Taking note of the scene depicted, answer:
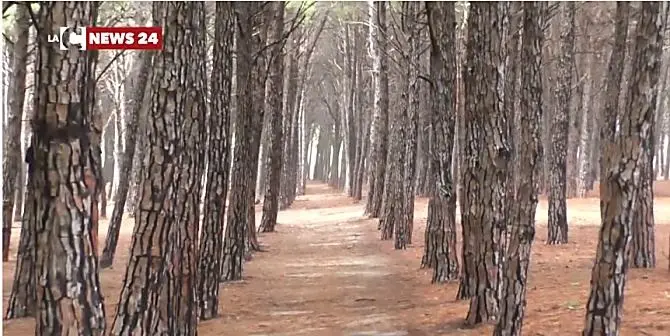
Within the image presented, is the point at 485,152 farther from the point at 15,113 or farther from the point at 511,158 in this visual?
the point at 15,113

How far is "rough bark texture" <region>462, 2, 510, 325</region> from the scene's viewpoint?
29.5 feet

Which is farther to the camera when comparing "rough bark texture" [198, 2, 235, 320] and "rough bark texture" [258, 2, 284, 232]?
"rough bark texture" [258, 2, 284, 232]

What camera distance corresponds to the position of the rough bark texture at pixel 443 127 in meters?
12.5

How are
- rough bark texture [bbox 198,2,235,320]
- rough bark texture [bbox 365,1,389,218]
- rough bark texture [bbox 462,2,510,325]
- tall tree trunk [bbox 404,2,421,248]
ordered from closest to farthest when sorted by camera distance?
rough bark texture [bbox 462,2,510,325]
rough bark texture [bbox 198,2,235,320]
tall tree trunk [bbox 404,2,421,248]
rough bark texture [bbox 365,1,389,218]

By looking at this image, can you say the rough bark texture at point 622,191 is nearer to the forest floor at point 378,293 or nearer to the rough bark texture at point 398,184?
the forest floor at point 378,293

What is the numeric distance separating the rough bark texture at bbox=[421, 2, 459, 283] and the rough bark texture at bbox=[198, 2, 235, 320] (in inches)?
133

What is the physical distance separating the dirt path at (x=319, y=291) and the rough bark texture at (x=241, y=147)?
48 cm

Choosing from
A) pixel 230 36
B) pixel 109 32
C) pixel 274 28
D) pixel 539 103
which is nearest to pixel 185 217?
pixel 109 32

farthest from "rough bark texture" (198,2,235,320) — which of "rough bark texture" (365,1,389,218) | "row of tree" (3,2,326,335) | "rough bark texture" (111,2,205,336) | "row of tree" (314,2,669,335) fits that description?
"rough bark texture" (365,1,389,218)

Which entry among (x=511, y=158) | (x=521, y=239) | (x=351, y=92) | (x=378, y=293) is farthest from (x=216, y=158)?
(x=351, y=92)

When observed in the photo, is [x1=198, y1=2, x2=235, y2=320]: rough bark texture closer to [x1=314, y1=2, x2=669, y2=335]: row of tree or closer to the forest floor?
the forest floor

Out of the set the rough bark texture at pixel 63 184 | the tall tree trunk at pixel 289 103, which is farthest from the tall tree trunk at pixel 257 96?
the rough bark texture at pixel 63 184

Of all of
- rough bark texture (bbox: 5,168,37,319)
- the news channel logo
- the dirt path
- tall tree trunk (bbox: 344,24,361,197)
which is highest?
tall tree trunk (bbox: 344,24,361,197)

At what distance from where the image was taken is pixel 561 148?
17.5 metres
